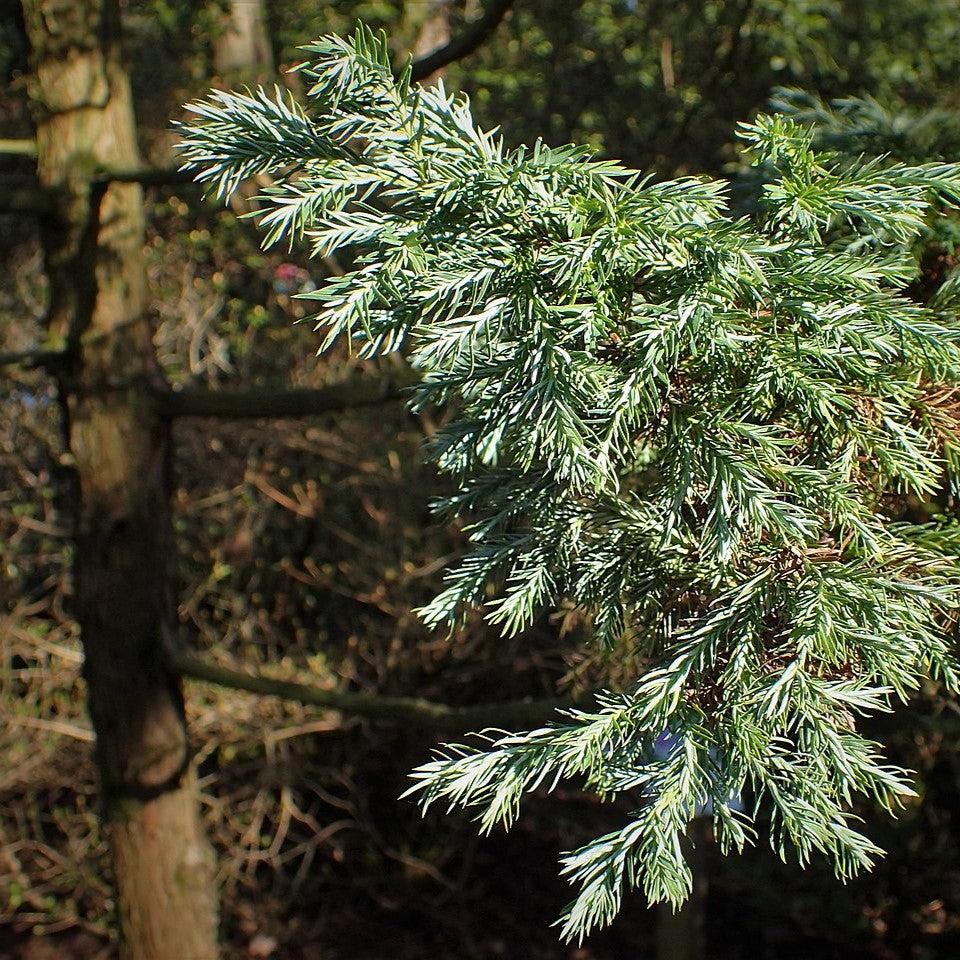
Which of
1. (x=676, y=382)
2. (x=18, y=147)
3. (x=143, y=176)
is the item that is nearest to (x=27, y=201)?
(x=18, y=147)

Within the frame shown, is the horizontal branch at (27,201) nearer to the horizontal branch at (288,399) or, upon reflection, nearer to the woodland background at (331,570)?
the horizontal branch at (288,399)

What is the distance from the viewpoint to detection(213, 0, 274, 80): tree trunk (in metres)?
5.64

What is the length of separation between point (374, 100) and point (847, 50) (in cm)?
490

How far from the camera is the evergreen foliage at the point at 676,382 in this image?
129 centimetres

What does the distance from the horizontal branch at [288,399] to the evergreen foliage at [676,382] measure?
5.31 ft

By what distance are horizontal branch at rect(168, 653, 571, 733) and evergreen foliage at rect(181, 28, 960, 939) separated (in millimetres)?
951

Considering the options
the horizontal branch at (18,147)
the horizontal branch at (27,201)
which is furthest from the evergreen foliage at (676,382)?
the horizontal branch at (18,147)

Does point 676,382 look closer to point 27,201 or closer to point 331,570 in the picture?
point 27,201

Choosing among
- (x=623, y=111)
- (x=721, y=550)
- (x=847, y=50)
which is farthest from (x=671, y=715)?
(x=847, y=50)

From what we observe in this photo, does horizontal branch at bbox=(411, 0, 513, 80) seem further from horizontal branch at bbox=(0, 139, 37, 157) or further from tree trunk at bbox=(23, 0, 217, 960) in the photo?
horizontal branch at bbox=(0, 139, 37, 157)

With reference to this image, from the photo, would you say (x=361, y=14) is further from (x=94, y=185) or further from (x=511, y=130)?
(x=94, y=185)

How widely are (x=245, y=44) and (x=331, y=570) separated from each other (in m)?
2.94

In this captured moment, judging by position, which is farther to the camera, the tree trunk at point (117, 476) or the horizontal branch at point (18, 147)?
the tree trunk at point (117, 476)

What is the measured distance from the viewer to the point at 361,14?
580cm
